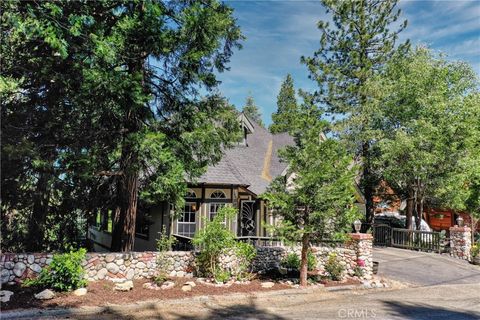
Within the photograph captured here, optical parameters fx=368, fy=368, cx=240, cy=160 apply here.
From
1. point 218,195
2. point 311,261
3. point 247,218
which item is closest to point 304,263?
point 311,261

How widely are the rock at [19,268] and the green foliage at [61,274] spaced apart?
0.39m

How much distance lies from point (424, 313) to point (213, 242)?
5652 millimetres

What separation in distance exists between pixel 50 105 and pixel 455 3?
43.2 feet

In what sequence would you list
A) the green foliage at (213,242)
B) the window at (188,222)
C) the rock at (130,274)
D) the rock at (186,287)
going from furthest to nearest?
the window at (188,222) → the green foliage at (213,242) → the rock at (130,274) → the rock at (186,287)

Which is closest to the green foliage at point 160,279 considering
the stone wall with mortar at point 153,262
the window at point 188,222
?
the stone wall with mortar at point 153,262

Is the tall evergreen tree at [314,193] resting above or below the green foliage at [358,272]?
above

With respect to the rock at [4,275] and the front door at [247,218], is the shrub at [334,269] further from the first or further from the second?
the rock at [4,275]

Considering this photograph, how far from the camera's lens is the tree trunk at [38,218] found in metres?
9.92

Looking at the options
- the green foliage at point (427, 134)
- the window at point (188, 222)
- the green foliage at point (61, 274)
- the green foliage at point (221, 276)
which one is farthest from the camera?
the green foliage at point (427, 134)

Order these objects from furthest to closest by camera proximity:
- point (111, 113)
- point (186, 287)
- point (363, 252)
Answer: point (363, 252) < point (111, 113) < point (186, 287)

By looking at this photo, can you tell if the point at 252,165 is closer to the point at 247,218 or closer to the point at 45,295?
the point at 247,218

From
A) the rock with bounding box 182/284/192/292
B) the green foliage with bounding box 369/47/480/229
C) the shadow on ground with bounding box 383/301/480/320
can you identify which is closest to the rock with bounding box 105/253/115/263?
the rock with bounding box 182/284/192/292

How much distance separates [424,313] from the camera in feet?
28.9

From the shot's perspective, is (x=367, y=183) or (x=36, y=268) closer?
(x=36, y=268)
